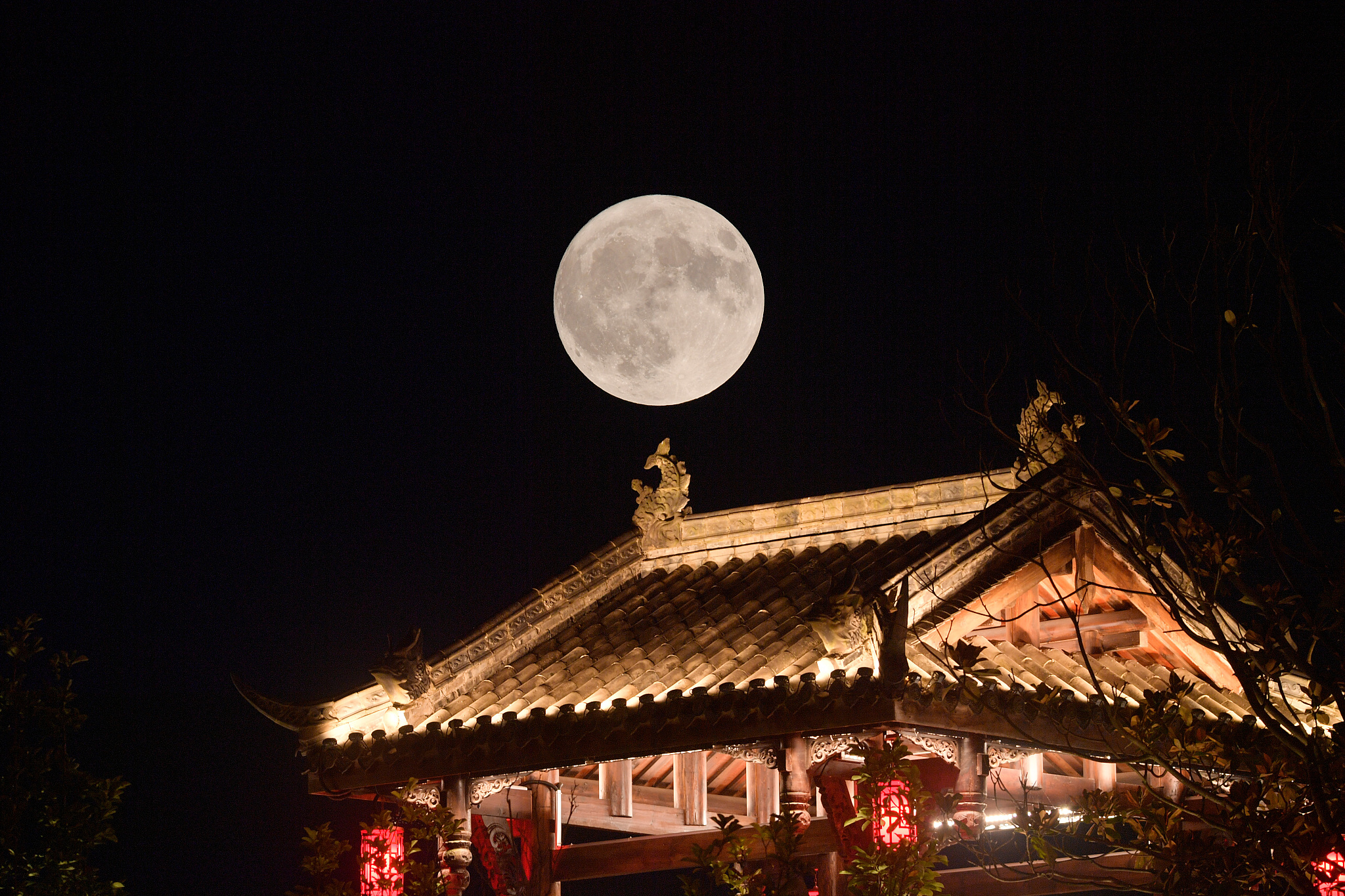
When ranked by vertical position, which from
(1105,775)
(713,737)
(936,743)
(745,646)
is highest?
(745,646)

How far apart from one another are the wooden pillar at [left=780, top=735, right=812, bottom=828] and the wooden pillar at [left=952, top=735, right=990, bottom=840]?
0.89 metres

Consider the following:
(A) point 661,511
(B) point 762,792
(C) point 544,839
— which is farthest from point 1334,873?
(A) point 661,511

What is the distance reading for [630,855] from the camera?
33.3ft

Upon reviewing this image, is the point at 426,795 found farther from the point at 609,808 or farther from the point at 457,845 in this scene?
the point at 609,808

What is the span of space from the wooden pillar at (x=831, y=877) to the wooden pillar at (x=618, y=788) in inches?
73.8

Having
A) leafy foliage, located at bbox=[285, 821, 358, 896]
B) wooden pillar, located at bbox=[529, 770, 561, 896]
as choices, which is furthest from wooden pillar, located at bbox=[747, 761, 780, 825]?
leafy foliage, located at bbox=[285, 821, 358, 896]

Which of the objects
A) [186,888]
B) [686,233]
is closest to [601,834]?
[186,888]

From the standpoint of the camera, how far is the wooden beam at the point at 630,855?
9.92 metres

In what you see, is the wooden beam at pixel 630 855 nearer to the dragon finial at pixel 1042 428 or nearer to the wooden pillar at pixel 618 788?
the wooden pillar at pixel 618 788

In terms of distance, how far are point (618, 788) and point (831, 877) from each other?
2.20 meters

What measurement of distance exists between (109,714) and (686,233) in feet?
28.7

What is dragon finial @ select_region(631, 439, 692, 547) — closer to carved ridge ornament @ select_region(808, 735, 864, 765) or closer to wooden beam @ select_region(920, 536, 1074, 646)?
wooden beam @ select_region(920, 536, 1074, 646)

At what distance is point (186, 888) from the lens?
14.7 m

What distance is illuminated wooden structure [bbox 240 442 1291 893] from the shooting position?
8.12 meters
